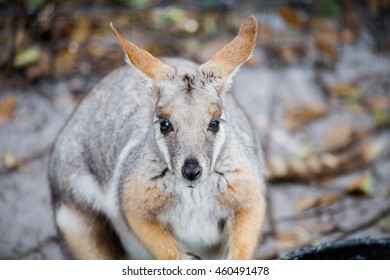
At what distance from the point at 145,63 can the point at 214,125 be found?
1.15 ft

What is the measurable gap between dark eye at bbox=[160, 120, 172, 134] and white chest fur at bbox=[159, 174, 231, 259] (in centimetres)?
23

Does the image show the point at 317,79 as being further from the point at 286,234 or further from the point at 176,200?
the point at 176,200

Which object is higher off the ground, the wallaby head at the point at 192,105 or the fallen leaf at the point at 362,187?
the wallaby head at the point at 192,105

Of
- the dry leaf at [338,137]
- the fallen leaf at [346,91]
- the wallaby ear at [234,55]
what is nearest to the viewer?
the wallaby ear at [234,55]

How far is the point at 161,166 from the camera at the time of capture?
2.97 metres

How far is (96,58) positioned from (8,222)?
1450 mm

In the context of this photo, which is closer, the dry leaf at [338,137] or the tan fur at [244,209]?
the tan fur at [244,209]

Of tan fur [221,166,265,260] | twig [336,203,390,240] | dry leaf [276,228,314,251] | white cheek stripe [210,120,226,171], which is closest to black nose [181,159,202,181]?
white cheek stripe [210,120,226,171]

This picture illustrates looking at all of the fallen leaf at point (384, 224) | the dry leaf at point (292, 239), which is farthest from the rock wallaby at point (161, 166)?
the fallen leaf at point (384, 224)

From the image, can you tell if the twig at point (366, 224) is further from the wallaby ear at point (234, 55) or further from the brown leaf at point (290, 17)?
the brown leaf at point (290, 17)

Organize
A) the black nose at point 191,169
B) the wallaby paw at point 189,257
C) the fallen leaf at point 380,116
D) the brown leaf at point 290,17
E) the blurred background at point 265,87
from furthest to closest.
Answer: the brown leaf at point 290,17, the fallen leaf at point 380,116, the blurred background at point 265,87, the wallaby paw at point 189,257, the black nose at point 191,169

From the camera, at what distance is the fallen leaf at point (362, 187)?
4.32m

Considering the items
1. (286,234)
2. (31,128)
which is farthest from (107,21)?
(286,234)

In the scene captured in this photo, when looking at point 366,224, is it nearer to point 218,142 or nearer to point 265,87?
point 265,87
